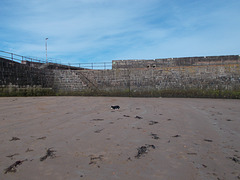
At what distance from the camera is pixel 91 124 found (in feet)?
14.2

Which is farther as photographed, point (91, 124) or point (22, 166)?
point (91, 124)

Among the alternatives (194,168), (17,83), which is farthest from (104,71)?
(194,168)

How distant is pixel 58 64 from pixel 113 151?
24.8 metres

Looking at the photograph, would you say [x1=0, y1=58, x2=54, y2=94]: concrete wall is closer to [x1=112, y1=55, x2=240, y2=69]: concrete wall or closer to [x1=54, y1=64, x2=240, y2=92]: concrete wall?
[x1=54, y1=64, x2=240, y2=92]: concrete wall

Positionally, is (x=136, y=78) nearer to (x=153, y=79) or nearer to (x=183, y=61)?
(x=153, y=79)

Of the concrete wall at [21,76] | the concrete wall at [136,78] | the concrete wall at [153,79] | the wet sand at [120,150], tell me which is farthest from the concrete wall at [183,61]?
the wet sand at [120,150]

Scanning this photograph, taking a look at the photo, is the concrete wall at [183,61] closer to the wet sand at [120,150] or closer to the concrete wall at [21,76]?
the concrete wall at [21,76]

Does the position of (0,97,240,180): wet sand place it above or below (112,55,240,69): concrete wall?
below

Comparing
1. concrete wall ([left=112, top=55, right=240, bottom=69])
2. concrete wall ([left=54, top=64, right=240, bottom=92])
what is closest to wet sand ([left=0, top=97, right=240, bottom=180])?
concrete wall ([left=54, top=64, right=240, bottom=92])

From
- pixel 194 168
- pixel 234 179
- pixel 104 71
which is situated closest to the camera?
pixel 234 179

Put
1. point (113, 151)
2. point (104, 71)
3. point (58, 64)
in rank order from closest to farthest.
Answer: point (113, 151) → point (104, 71) → point (58, 64)

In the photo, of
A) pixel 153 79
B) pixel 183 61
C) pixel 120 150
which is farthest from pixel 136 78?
pixel 120 150

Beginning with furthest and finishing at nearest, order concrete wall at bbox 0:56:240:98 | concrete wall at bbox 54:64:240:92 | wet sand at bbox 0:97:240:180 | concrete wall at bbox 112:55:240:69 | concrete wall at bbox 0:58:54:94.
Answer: concrete wall at bbox 112:55:240:69 → concrete wall at bbox 54:64:240:92 → concrete wall at bbox 0:56:240:98 → concrete wall at bbox 0:58:54:94 → wet sand at bbox 0:97:240:180

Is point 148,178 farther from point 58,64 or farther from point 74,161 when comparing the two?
point 58,64
